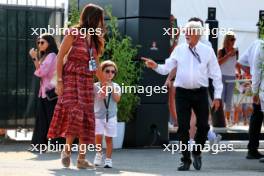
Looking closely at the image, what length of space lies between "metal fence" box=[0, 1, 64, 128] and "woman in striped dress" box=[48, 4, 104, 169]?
3569mm

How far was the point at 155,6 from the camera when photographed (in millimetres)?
12891

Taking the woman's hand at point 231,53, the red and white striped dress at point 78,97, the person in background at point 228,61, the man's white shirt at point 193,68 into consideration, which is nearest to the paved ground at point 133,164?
the red and white striped dress at point 78,97

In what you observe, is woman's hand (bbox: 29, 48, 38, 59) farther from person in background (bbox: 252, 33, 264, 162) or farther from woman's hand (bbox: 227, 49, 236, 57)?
woman's hand (bbox: 227, 49, 236, 57)

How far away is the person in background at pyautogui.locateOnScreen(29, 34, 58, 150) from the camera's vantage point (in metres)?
12.0

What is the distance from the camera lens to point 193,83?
392 inches

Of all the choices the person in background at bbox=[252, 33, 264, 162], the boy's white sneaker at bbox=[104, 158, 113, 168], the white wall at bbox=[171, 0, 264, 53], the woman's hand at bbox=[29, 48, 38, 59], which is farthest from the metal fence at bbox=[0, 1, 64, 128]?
the white wall at bbox=[171, 0, 264, 53]

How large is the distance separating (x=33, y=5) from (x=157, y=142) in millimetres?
3149

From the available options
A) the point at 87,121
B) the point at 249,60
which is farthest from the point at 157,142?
the point at 87,121

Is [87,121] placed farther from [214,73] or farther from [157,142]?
[157,142]

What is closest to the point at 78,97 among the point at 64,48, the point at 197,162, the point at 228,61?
the point at 64,48

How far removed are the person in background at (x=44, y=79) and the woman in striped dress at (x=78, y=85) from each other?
2.21 meters

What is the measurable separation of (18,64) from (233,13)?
8.83 m

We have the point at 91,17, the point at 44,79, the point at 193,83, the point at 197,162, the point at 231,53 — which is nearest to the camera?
the point at 91,17

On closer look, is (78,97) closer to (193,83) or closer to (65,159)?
(65,159)
